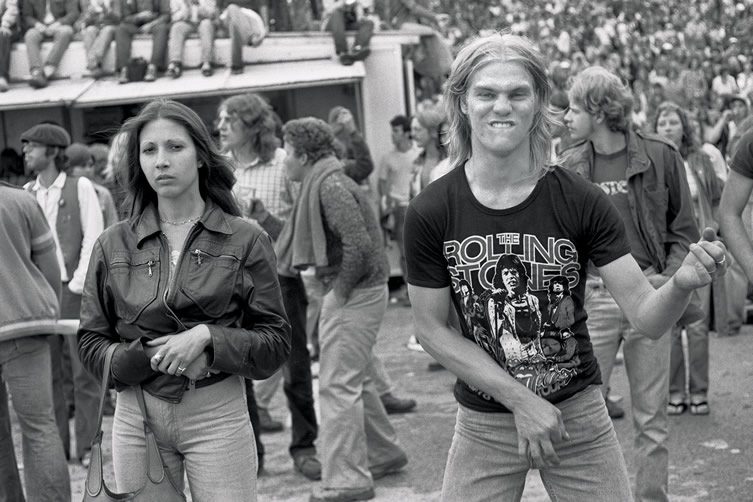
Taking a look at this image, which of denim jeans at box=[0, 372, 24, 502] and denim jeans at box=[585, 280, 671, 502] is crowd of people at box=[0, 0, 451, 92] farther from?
denim jeans at box=[0, 372, 24, 502]

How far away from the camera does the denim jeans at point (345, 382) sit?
596cm

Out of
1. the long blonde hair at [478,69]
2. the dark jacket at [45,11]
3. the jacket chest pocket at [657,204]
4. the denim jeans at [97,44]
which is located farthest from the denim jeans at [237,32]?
the long blonde hair at [478,69]

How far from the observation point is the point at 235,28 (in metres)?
13.9

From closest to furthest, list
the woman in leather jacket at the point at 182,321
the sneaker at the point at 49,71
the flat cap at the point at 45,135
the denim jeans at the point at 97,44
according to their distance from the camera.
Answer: the woman in leather jacket at the point at 182,321 < the flat cap at the point at 45,135 < the denim jeans at the point at 97,44 < the sneaker at the point at 49,71

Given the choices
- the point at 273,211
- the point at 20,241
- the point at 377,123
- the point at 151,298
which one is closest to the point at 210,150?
the point at 151,298

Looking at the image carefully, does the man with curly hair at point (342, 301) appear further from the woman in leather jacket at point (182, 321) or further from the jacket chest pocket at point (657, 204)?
the woman in leather jacket at point (182, 321)

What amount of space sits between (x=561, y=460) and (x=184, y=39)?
1200 centimetres

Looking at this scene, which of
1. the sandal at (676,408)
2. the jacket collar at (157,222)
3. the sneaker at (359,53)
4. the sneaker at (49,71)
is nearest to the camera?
the jacket collar at (157,222)

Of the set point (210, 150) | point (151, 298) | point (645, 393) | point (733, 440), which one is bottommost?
point (733, 440)

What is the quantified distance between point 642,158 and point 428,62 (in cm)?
966

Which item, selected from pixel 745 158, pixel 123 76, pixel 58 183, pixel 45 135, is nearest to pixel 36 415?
pixel 58 183

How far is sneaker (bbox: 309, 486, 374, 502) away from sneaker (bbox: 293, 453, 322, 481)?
0.46 metres

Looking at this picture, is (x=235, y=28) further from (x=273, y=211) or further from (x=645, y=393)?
(x=645, y=393)

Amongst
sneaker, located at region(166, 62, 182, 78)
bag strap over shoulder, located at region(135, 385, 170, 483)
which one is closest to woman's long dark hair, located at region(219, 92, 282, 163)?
bag strap over shoulder, located at region(135, 385, 170, 483)
